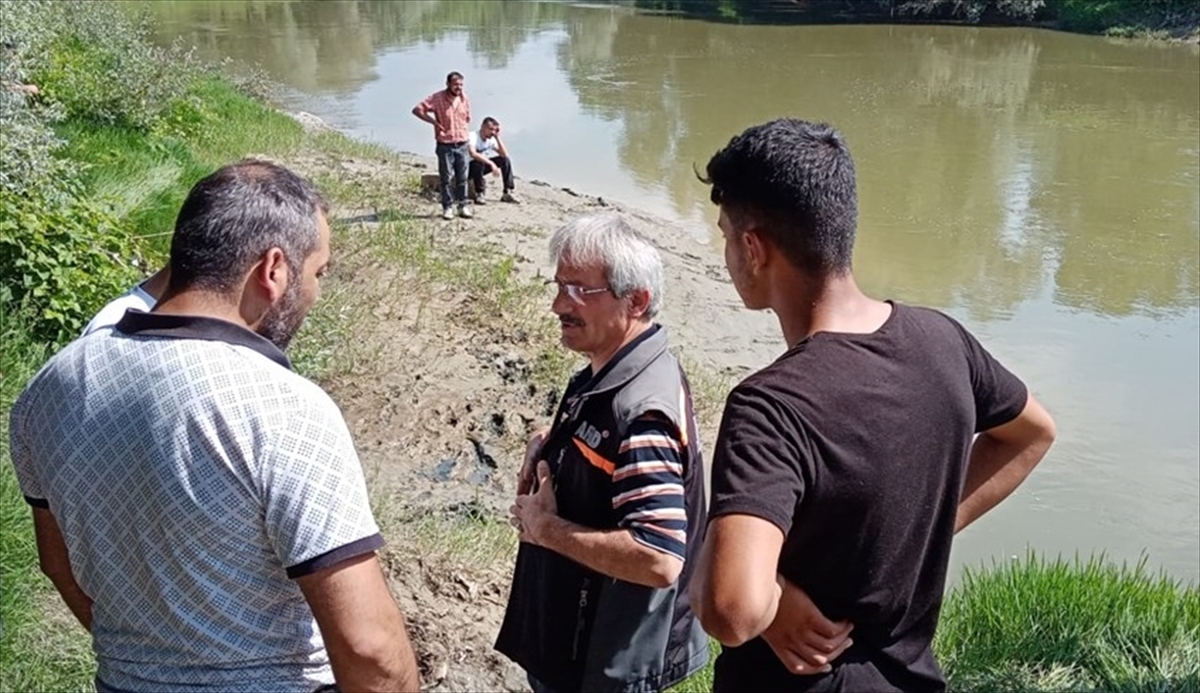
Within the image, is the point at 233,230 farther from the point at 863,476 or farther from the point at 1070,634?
the point at 1070,634

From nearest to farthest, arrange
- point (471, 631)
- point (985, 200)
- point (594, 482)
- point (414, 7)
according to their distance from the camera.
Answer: point (594, 482)
point (471, 631)
point (985, 200)
point (414, 7)

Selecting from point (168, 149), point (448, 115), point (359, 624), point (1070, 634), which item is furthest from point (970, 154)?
point (359, 624)

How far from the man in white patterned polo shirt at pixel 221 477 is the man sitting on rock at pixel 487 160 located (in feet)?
36.8

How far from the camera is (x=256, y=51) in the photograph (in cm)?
3356

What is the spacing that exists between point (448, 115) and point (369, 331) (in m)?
4.39

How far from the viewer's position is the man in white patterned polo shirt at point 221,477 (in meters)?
1.90

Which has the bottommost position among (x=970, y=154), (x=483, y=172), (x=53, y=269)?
(x=970, y=154)

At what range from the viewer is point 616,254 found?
9.08 ft

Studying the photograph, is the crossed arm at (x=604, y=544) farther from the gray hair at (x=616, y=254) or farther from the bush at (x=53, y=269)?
the bush at (x=53, y=269)

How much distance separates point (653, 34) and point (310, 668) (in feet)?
126

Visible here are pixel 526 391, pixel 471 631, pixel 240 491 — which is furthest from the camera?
pixel 526 391

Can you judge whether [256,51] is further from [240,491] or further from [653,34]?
[240,491]

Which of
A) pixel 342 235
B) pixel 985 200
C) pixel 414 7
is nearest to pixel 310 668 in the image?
pixel 342 235

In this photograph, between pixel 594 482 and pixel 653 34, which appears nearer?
pixel 594 482
